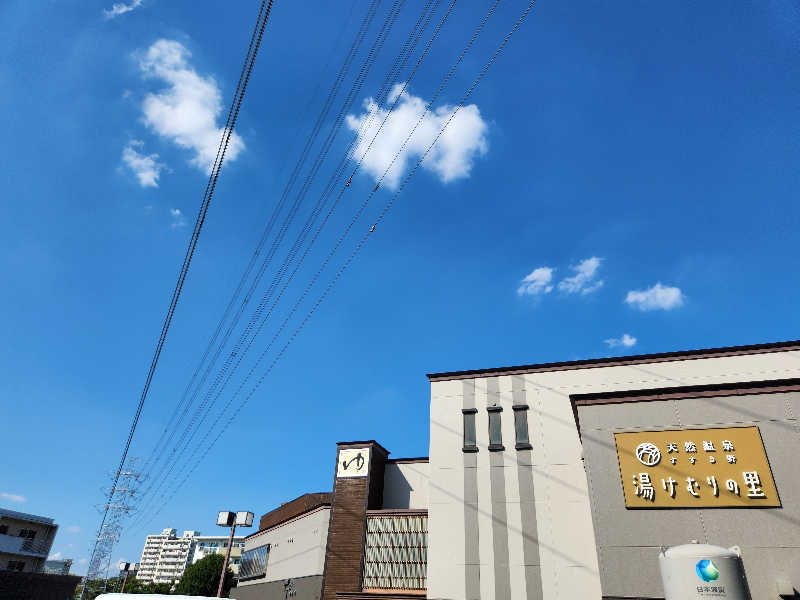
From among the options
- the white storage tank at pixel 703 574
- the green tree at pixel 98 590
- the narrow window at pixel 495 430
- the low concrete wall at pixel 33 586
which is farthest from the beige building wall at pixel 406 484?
the green tree at pixel 98 590

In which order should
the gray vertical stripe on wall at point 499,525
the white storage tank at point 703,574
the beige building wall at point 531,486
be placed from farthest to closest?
the gray vertical stripe on wall at point 499,525 → the beige building wall at point 531,486 → the white storage tank at point 703,574

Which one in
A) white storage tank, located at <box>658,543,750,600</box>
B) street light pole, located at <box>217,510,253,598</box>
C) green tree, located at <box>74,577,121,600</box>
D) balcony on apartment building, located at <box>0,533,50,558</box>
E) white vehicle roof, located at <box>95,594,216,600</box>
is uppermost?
street light pole, located at <box>217,510,253,598</box>

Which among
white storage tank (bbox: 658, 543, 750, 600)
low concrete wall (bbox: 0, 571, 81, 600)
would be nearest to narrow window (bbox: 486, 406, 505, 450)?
white storage tank (bbox: 658, 543, 750, 600)

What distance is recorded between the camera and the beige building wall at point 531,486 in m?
19.1

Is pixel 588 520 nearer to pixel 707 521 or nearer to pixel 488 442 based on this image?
pixel 488 442

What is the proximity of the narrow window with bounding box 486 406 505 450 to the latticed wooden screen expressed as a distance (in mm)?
5148

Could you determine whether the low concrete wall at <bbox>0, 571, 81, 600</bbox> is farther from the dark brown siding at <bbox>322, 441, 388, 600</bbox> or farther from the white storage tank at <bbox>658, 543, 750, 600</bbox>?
the white storage tank at <bbox>658, 543, 750, 600</bbox>

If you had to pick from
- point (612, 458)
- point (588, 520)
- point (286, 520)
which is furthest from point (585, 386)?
point (286, 520)

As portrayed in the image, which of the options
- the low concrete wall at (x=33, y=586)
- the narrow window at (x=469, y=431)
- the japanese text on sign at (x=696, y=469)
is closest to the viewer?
the japanese text on sign at (x=696, y=469)

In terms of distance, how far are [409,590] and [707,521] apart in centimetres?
1404

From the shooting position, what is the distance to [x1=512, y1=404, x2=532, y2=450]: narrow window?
859 inches

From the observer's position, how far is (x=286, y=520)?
31.3 meters

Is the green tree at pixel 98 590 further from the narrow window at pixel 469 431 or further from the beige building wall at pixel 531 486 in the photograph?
the narrow window at pixel 469 431

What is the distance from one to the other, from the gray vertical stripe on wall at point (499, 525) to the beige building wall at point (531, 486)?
4 centimetres
